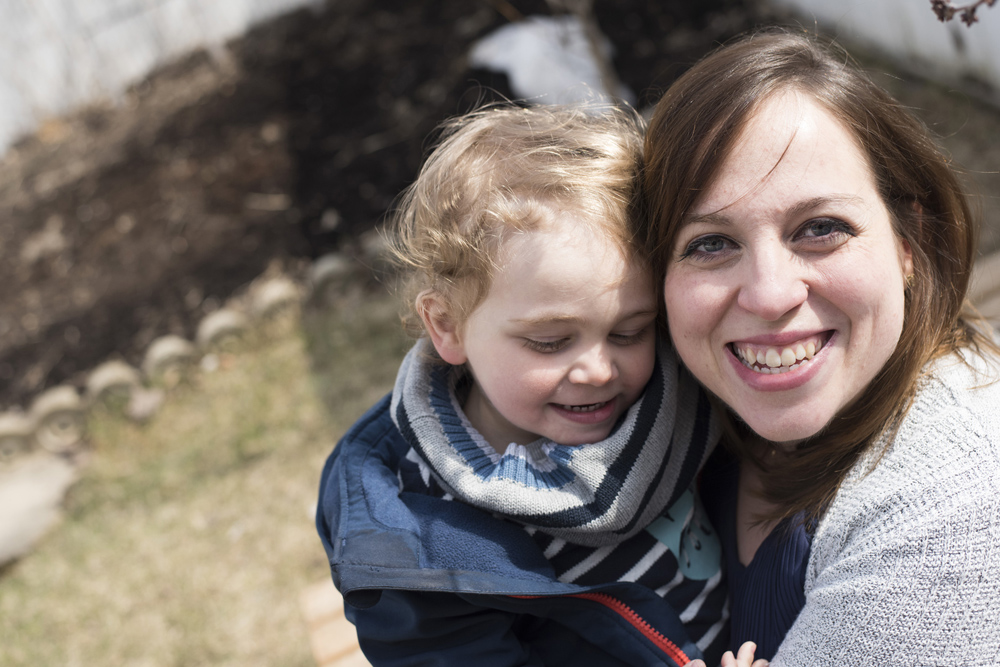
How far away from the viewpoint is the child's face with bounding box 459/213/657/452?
5.49 feet

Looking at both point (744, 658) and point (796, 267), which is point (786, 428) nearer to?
point (796, 267)

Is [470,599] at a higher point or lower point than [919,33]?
lower

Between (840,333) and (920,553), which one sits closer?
(920,553)

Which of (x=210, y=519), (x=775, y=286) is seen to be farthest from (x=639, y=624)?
(x=210, y=519)

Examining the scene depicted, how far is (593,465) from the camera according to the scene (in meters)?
1.69

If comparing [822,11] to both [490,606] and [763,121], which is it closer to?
[763,121]

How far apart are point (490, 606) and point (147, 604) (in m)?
3.15

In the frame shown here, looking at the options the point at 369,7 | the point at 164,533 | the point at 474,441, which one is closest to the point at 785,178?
the point at 474,441

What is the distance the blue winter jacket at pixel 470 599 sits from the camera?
1604mm

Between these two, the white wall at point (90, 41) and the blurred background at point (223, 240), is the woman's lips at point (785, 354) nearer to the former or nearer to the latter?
the blurred background at point (223, 240)

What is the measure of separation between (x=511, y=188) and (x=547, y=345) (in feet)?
1.18

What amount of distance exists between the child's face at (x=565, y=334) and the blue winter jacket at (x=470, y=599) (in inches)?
11.0

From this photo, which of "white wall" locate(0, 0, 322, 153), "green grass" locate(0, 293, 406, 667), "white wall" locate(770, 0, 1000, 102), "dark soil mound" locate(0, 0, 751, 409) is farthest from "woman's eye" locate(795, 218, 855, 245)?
"white wall" locate(0, 0, 322, 153)

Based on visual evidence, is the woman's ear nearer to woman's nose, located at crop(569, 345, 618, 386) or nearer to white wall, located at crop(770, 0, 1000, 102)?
woman's nose, located at crop(569, 345, 618, 386)
